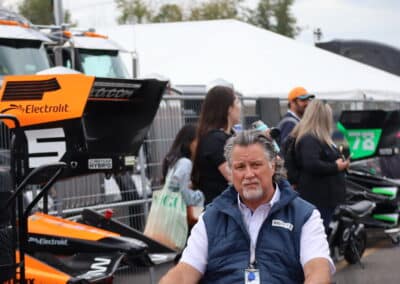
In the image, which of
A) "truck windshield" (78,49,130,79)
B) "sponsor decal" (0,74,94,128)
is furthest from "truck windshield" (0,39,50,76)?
"sponsor decal" (0,74,94,128)

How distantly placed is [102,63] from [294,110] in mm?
6972

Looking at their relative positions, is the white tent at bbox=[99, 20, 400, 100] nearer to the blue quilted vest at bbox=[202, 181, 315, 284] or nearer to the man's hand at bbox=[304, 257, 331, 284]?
the blue quilted vest at bbox=[202, 181, 315, 284]

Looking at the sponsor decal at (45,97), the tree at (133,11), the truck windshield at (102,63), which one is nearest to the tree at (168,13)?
the tree at (133,11)

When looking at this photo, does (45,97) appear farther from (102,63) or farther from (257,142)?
(102,63)

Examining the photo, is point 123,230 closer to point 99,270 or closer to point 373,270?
point 99,270

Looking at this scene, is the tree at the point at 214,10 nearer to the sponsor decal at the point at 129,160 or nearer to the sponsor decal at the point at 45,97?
the sponsor decal at the point at 129,160

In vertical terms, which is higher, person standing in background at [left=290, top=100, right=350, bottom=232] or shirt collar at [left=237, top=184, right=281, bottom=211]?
shirt collar at [left=237, top=184, right=281, bottom=211]

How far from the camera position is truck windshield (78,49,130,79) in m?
16.1

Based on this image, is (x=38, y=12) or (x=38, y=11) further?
(x=38, y=12)

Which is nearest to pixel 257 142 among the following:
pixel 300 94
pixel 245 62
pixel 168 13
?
pixel 300 94

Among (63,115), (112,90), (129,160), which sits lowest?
(129,160)

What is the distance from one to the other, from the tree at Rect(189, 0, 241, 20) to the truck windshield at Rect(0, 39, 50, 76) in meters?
42.4

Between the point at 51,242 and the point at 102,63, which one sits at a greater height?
the point at 102,63

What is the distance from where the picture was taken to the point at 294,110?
10.3 m
